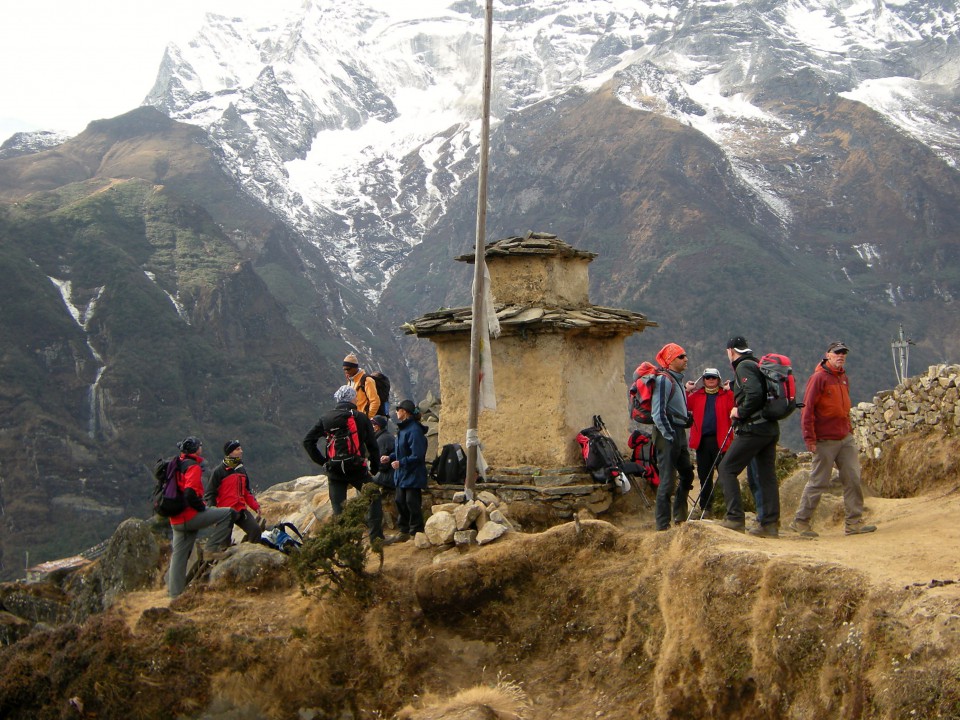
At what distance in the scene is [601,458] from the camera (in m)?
11.3

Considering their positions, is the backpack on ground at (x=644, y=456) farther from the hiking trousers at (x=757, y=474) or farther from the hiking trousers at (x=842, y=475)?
the hiking trousers at (x=842, y=475)

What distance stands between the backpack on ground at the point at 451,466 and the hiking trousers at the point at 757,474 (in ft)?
12.1

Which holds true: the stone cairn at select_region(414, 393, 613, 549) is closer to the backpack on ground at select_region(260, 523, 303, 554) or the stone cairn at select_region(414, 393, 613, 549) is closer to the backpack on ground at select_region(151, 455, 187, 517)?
the backpack on ground at select_region(260, 523, 303, 554)

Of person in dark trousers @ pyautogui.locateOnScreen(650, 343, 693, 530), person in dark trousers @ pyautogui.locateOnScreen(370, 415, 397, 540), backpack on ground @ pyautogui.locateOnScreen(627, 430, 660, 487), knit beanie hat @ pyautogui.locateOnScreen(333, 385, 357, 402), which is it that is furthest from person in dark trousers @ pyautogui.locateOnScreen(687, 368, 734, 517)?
knit beanie hat @ pyautogui.locateOnScreen(333, 385, 357, 402)

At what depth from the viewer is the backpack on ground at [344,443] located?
1067 centimetres

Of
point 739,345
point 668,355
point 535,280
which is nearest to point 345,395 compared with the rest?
point 535,280

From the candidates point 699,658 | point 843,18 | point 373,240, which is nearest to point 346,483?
point 699,658

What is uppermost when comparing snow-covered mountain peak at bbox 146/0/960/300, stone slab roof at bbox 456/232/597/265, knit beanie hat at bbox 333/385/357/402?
snow-covered mountain peak at bbox 146/0/960/300

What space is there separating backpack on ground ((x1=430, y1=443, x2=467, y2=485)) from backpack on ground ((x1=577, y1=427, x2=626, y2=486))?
1476 mm

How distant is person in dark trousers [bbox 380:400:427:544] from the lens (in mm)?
10656

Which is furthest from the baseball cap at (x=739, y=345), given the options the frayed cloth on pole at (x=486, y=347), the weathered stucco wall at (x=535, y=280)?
the weathered stucco wall at (x=535, y=280)

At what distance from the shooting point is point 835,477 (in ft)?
39.8

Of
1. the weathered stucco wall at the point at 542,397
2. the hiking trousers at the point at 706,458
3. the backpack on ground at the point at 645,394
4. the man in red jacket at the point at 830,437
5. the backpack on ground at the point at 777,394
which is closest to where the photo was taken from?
the backpack on ground at the point at 777,394

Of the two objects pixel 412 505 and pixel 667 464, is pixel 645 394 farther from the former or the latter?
pixel 412 505
